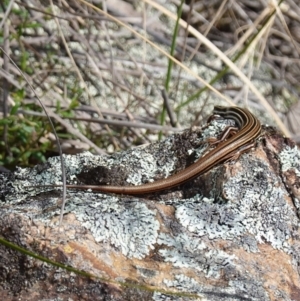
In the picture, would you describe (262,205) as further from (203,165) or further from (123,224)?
(123,224)

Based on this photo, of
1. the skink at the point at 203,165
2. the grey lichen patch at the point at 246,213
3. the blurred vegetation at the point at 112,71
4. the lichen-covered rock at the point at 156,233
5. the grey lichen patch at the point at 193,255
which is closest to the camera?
the lichen-covered rock at the point at 156,233

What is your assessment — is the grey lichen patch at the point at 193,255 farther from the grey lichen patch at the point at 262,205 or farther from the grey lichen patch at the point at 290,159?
the grey lichen patch at the point at 290,159

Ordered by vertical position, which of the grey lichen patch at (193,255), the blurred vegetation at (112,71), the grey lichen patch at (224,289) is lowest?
the grey lichen patch at (224,289)

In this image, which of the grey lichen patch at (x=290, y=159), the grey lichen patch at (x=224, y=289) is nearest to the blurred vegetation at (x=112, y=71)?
the grey lichen patch at (x=290, y=159)

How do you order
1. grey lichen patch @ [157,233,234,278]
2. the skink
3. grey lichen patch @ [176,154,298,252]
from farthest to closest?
the skink, grey lichen patch @ [176,154,298,252], grey lichen patch @ [157,233,234,278]

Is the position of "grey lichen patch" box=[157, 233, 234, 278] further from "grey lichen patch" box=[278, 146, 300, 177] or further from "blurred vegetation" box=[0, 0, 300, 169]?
"blurred vegetation" box=[0, 0, 300, 169]

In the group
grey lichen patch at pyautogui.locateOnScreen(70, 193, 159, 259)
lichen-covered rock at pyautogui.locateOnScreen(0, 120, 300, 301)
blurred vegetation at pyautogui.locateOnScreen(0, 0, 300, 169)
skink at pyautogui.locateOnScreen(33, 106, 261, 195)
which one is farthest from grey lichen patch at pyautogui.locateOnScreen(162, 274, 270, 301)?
blurred vegetation at pyautogui.locateOnScreen(0, 0, 300, 169)
